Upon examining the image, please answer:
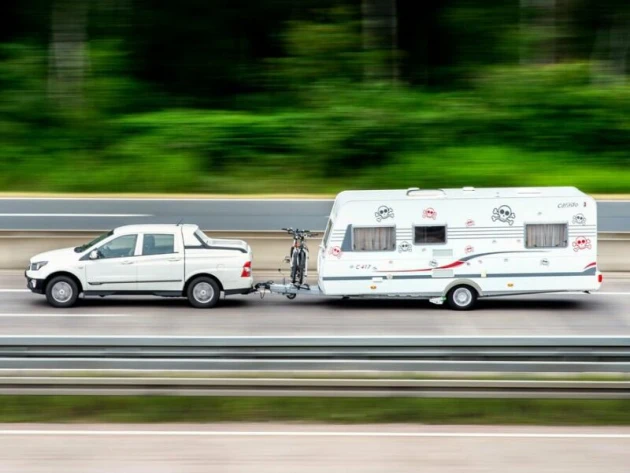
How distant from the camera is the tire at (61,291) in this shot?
17.5m

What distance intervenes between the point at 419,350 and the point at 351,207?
22.4 feet

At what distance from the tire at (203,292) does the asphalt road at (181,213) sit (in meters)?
A: 3.37

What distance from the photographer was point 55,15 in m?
33.9

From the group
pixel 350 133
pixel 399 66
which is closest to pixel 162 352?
pixel 350 133

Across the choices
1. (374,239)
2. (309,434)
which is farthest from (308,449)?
(374,239)

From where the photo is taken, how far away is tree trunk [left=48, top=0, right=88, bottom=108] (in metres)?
31.6

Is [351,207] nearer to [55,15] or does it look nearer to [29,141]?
[29,141]

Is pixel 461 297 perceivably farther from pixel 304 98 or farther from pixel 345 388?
pixel 304 98

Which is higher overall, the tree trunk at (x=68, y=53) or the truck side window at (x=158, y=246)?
the tree trunk at (x=68, y=53)

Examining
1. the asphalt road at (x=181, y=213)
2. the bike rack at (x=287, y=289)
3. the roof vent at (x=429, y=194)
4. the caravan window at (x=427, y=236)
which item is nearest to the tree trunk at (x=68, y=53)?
the asphalt road at (x=181, y=213)

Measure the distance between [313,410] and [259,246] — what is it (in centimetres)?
1040

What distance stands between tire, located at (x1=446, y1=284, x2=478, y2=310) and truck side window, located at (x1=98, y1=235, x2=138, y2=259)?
5508 millimetres

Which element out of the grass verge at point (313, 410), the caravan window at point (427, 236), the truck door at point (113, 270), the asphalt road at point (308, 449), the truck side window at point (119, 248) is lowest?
the asphalt road at point (308, 449)

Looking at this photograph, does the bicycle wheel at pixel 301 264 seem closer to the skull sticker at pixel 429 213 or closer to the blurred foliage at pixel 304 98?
the skull sticker at pixel 429 213
